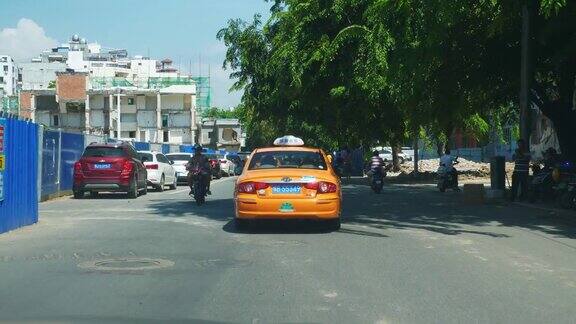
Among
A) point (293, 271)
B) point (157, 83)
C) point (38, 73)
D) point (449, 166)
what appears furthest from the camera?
point (38, 73)

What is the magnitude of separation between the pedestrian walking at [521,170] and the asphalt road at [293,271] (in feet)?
13.6

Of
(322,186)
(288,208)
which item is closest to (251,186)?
(288,208)

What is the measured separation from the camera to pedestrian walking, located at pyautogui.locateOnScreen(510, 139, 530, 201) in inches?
766

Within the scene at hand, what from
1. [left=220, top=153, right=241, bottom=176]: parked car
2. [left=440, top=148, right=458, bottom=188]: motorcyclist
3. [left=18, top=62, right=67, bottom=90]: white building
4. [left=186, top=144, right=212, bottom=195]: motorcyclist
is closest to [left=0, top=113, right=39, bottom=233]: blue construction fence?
[left=186, top=144, right=212, bottom=195]: motorcyclist

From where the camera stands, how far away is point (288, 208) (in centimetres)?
1251

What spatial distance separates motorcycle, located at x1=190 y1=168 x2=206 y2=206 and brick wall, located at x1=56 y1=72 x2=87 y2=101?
239ft

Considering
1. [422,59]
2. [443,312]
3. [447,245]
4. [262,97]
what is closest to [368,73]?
[422,59]

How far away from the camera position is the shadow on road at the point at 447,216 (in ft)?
45.2

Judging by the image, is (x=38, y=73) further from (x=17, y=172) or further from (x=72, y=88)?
(x=17, y=172)

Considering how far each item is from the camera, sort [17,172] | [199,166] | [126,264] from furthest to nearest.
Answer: [199,166] → [17,172] → [126,264]

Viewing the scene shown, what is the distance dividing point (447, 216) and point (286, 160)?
4671mm

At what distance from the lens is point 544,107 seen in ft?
74.9

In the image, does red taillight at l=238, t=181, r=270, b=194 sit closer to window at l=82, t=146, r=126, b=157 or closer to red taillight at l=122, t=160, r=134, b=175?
red taillight at l=122, t=160, r=134, b=175

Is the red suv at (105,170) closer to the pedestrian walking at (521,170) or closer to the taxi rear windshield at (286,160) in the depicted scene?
the taxi rear windshield at (286,160)
